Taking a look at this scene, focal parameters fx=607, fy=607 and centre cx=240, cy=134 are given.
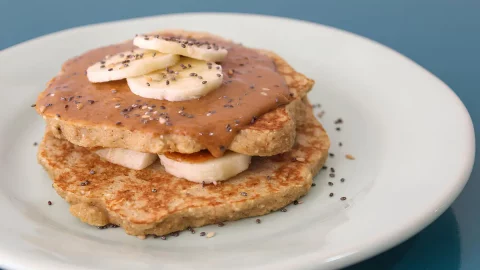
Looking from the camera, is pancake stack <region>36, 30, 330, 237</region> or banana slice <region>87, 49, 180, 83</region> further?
banana slice <region>87, 49, 180, 83</region>

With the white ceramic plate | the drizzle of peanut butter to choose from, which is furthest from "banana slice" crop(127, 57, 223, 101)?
the white ceramic plate

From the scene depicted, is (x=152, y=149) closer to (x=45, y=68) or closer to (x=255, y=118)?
(x=255, y=118)

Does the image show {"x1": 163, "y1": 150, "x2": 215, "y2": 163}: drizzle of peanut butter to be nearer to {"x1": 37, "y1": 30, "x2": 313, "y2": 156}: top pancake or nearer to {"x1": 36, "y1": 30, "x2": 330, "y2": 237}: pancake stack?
{"x1": 36, "y1": 30, "x2": 330, "y2": 237}: pancake stack

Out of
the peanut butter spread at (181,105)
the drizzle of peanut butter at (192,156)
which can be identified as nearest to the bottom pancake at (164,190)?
the drizzle of peanut butter at (192,156)

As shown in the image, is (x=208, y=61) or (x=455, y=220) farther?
(x=208, y=61)

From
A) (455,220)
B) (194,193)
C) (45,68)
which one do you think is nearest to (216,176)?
(194,193)
